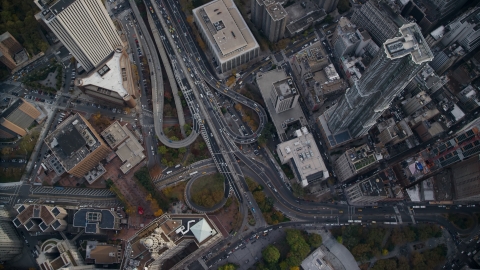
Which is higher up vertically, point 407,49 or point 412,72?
point 407,49

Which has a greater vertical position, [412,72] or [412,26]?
[412,26]

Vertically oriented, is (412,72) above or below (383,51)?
below

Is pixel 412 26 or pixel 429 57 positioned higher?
pixel 412 26
